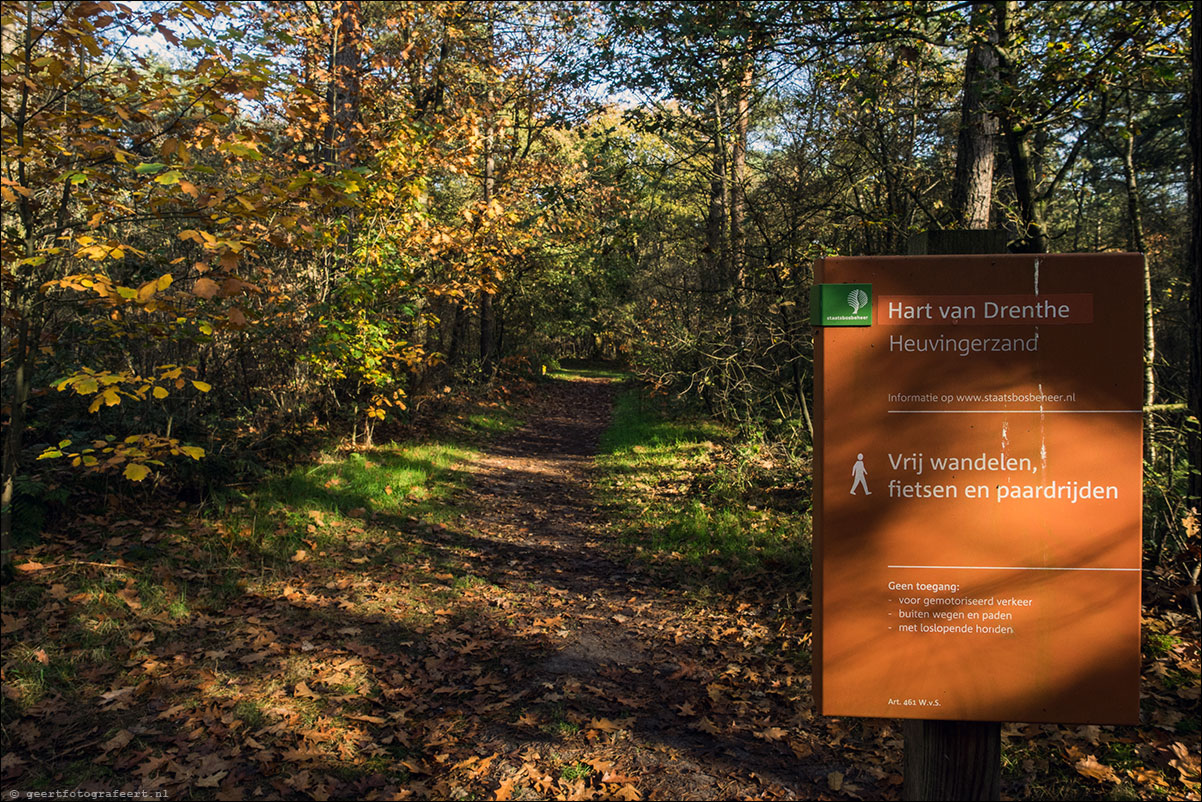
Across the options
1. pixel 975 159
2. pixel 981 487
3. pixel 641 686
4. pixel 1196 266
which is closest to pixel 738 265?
pixel 975 159

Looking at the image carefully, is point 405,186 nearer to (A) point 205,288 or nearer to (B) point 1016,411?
(A) point 205,288

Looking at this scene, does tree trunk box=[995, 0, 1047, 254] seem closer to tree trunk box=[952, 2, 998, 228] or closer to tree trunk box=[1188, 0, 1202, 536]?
tree trunk box=[952, 2, 998, 228]

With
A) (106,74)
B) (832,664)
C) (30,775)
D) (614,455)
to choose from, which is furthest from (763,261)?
(30,775)

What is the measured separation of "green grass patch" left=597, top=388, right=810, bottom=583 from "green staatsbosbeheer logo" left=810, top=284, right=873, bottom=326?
16.3ft

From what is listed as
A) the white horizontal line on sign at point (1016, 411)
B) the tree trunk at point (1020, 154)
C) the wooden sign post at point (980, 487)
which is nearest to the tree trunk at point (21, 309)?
the wooden sign post at point (980, 487)

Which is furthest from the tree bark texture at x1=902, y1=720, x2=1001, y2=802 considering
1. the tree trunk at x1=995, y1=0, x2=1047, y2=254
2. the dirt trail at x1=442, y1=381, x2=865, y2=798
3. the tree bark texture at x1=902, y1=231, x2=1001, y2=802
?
the tree trunk at x1=995, y1=0, x2=1047, y2=254

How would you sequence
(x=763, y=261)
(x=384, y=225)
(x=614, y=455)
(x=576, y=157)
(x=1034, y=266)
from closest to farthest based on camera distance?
(x=1034, y=266) < (x=384, y=225) < (x=763, y=261) < (x=614, y=455) < (x=576, y=157)

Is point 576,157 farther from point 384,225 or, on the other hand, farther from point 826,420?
point 826,420

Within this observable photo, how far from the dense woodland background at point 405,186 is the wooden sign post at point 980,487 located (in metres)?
Answer: 0.73

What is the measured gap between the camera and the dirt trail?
12.7 ft

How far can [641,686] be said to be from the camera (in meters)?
4.86

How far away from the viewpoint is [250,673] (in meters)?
4.77

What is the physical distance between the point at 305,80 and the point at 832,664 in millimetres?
11095

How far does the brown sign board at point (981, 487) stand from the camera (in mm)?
1987
